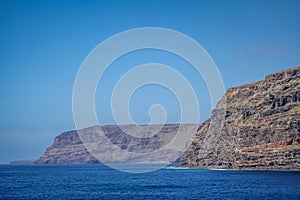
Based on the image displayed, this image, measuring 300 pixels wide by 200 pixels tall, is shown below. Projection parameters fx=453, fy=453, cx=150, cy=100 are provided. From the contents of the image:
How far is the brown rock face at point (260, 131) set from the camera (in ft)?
463

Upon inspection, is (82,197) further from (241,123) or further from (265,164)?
(241,123)

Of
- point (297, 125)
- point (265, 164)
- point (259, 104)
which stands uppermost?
point (259, 104)

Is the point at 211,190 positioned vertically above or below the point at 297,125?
below

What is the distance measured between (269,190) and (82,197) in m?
35.5

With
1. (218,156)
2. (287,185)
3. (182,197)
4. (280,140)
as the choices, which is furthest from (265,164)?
(182,197)

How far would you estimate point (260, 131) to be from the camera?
509 feet

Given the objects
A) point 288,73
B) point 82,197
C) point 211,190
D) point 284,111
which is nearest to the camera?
point 82,197

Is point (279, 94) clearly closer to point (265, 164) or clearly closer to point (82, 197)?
point (265, 164)

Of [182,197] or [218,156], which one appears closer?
[182,197]

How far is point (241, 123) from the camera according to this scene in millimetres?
175500

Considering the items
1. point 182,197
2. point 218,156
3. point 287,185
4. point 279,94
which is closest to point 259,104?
point 279,94

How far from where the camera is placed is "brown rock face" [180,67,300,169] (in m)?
141

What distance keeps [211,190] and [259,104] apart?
90.2 m

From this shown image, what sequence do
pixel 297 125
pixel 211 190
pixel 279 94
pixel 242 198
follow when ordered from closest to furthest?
pixel 242 198, pixel 211 190, pixel 297 125, pixel 279 94
